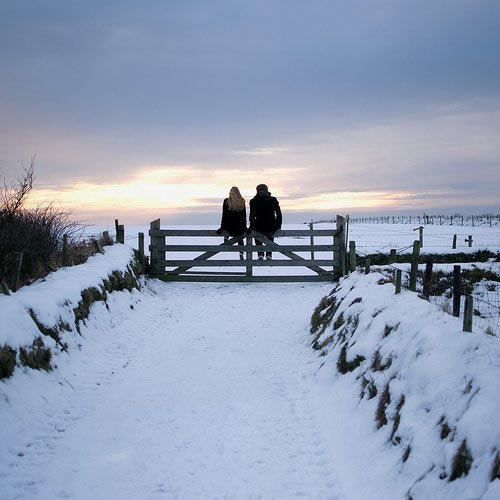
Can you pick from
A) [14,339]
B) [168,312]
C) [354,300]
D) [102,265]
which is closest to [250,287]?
[168,312]

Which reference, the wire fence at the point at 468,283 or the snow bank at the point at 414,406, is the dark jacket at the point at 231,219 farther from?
the snow bank at the point at 414,406

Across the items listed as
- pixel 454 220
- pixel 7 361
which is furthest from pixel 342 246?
pixel 454 220

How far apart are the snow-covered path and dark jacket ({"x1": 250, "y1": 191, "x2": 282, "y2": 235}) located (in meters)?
5.43

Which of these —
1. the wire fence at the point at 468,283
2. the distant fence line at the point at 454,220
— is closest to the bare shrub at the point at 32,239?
the wire fence at the point at 468,283

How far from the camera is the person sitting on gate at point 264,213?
1373 centimetres

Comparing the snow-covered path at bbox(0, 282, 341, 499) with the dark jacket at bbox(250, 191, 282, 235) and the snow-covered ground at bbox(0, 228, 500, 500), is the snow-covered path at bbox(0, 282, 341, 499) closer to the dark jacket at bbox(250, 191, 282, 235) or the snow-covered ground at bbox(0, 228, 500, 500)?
the snow-covered ground at bbox(0, 228, 500, 500)

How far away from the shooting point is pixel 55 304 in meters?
6.71

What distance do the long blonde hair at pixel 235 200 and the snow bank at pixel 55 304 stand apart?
15.4 feet

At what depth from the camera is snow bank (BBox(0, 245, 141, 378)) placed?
220 inches

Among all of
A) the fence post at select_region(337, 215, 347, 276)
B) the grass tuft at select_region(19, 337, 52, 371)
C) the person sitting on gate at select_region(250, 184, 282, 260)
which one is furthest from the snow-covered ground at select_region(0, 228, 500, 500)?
the person sitting on gate at select_region(250, 184, 282, 260)

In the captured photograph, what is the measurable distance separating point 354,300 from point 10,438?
15.9 ft

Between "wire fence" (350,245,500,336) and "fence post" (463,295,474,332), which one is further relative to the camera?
"wire fence" (350,245,500,336)

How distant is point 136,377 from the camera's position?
6277 mm

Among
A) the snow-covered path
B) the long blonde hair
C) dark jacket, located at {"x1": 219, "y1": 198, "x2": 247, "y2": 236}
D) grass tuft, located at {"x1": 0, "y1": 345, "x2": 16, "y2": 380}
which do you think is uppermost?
the long blonde hair
